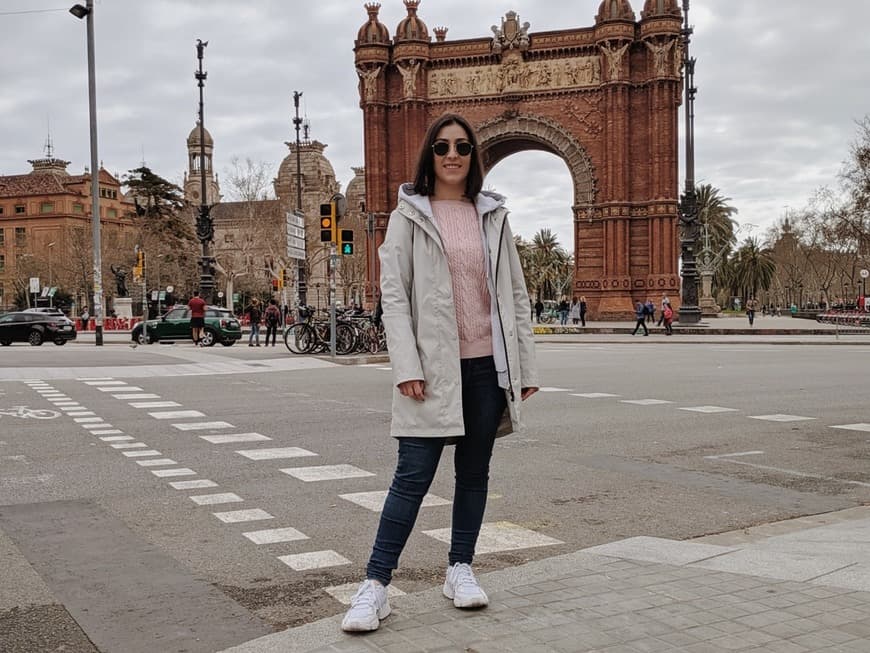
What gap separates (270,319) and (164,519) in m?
26.6

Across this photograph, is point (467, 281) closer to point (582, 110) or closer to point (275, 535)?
point (275, 535)

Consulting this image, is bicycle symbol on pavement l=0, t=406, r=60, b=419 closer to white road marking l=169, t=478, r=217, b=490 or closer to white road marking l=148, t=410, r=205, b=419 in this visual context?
white road marking l=148, t=410, r=205, b=419

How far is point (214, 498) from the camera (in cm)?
693

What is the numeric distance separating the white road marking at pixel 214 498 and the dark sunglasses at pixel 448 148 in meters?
3.57

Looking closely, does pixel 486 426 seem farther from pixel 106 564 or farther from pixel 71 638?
pixel 106 564

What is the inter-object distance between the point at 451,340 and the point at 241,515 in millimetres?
2964

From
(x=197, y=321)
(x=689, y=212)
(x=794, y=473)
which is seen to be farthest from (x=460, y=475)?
(x=689, y=212)

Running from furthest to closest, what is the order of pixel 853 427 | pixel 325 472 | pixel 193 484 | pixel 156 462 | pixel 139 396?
pixel 139 396
pixel 853 427
pixel 156 462
pixel 325 472
pixel 193 484

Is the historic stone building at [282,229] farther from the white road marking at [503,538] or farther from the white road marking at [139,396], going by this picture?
the white road marking at [503,538]

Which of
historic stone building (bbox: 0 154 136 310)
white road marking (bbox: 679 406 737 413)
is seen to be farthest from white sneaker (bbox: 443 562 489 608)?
historic stone building (bbox: 0 154 136 310)

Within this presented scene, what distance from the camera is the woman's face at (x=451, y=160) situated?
14.0 ft

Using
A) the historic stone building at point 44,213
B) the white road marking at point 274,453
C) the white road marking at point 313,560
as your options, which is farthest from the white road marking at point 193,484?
A: the historic stone building at point 44,213

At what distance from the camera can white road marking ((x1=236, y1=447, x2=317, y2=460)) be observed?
8.74 meters

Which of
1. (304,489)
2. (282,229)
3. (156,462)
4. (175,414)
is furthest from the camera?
(282,229)
